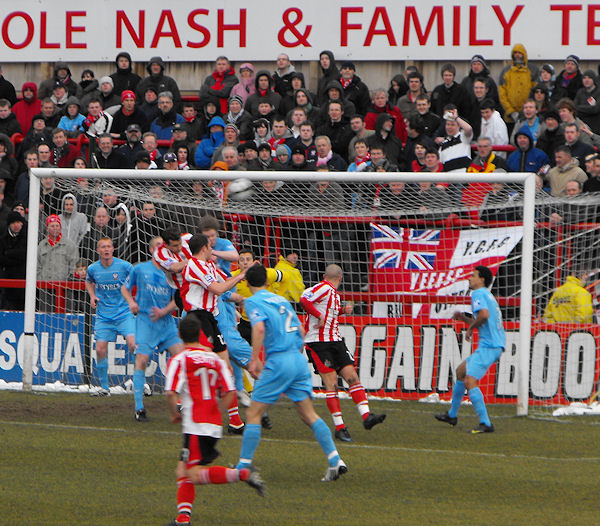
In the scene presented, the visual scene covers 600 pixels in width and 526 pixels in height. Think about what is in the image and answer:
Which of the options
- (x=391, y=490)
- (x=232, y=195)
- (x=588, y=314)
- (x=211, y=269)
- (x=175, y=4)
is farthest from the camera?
(x=175, y=4)

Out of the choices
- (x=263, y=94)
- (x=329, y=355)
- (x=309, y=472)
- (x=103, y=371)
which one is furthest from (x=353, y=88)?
(x=309, y=472)

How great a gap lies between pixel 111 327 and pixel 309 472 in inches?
206

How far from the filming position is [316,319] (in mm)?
11414

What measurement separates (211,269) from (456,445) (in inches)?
116

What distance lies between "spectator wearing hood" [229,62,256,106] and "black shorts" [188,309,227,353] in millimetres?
7642

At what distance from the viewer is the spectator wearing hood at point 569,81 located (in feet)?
53.4

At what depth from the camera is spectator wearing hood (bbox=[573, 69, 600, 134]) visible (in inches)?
627

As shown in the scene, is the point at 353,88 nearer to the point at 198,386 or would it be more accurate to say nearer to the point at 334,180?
the point at 334,180

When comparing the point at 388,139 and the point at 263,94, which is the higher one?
the point at 263,94

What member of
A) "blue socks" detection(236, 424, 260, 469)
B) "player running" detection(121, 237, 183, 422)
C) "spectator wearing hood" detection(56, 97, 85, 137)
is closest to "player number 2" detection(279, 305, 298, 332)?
"blue socks" detection(236, 424, 260, 469)

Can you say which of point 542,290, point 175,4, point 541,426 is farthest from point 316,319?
point 175,4

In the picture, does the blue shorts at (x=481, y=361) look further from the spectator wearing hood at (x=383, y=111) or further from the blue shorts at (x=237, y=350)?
the spectator wearing hood at (x=383, y=111)

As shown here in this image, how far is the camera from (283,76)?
1802 cm

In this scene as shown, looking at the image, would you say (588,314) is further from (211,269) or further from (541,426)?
(211,269)
